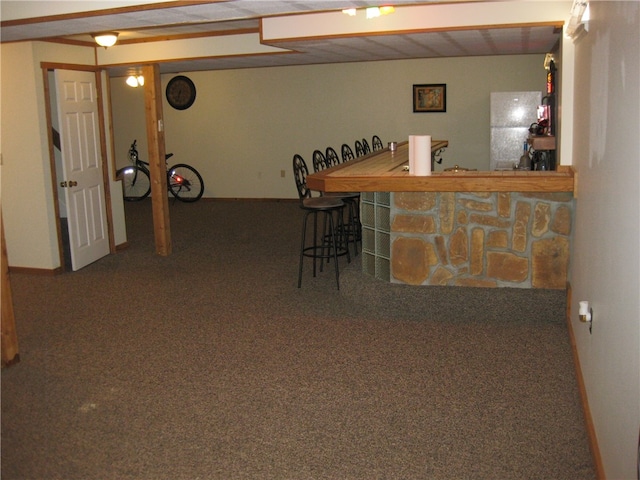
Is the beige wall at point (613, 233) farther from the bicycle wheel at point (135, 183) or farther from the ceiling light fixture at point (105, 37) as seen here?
the bicycle wheel at point (135, 183)

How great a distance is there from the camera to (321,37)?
17.5ft

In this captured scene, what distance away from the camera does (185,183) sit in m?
11.3

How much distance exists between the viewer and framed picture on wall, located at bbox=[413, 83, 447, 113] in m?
10.1

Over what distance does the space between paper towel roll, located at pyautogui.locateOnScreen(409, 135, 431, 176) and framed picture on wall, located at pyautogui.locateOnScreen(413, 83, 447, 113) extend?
570 centimetres

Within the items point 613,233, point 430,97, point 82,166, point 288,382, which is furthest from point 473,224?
point 430,97

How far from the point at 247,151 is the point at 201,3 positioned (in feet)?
25.5

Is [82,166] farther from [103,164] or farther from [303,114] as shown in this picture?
[303,114]

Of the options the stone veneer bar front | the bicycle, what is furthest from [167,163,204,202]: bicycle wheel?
the stone veneer bar front

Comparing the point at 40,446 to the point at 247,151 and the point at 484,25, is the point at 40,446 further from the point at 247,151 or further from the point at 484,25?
the point at 247,151

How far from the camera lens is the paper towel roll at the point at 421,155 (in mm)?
4699

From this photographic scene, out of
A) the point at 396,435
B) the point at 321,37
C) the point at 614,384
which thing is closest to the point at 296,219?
the point at 321,37

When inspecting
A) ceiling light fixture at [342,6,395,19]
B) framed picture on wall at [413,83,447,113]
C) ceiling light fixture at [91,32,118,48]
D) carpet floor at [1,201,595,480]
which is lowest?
carpet floor at [1,201,595,480]

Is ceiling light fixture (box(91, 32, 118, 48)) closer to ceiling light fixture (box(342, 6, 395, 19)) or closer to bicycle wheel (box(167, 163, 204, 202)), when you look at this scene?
ceiling light fixture (box(342, 6, 395, 19))

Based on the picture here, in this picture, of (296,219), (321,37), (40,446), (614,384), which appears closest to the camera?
(614,384)
